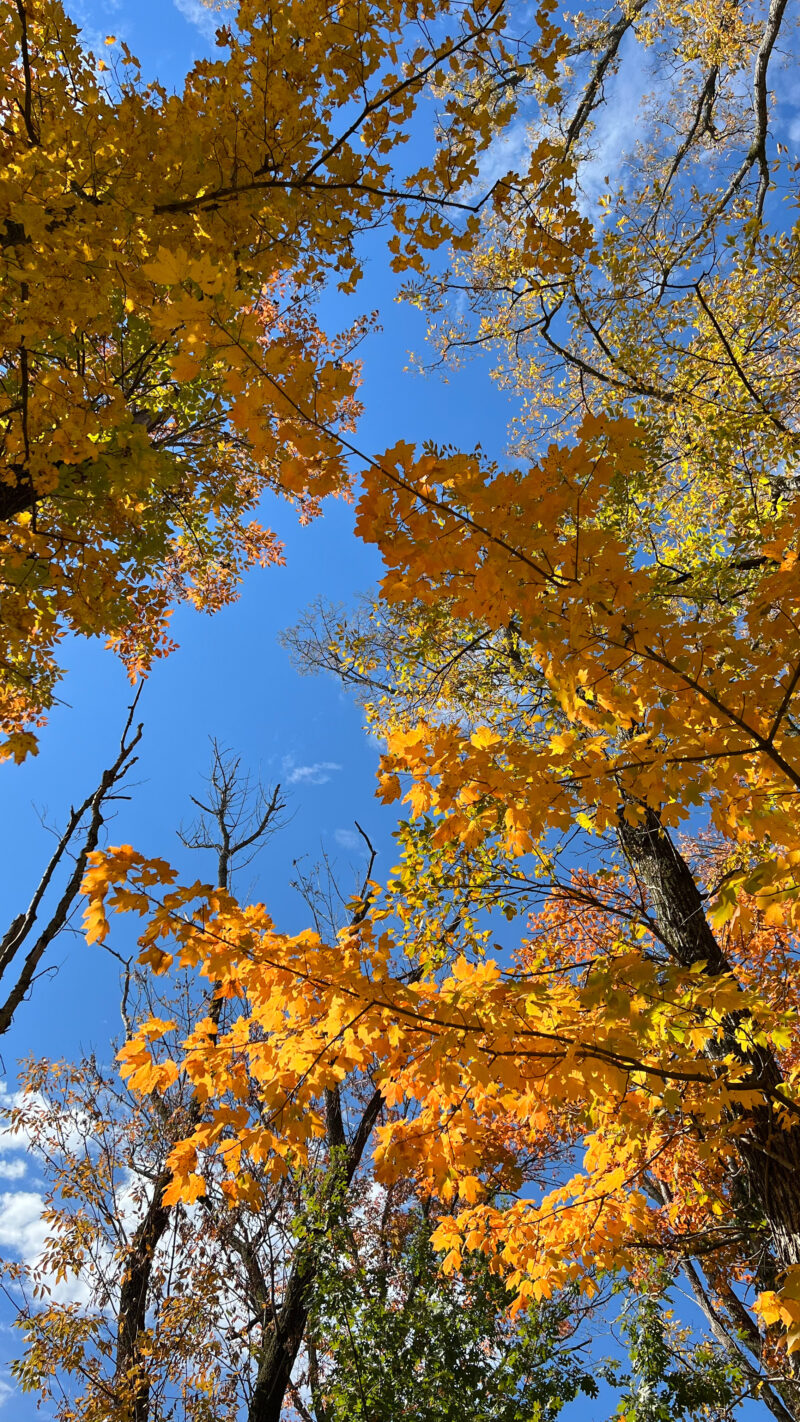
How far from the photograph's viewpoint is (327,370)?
179cm

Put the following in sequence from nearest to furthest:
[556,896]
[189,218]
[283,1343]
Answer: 1. [189,218]
2. [556,896]
3. [283,1343]

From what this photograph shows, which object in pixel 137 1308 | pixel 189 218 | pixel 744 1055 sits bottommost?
pixel 137 1308

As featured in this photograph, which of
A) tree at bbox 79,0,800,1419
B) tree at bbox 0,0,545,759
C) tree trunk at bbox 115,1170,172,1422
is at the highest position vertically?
tree at bbox 0,0,545,759

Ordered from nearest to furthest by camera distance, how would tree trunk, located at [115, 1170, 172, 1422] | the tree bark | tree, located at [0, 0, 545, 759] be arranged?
1. tree, located at [0, 0, 545, 759]
2. tree trunk, located at [115, 1170, 172, 1422]
3. the tree bark

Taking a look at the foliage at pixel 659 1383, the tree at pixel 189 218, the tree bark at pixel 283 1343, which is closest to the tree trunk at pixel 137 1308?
the tree bark at pixel 283 1343

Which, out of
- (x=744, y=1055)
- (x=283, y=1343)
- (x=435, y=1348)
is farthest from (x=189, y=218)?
(x=283, y=1343)

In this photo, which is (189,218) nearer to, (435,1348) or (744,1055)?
(744,1055)

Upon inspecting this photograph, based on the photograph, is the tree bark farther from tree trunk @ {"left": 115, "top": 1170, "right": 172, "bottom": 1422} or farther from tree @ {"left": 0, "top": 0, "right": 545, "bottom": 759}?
tree @ {"left": 0, "top": 0, "right": 545, "bottom": 759}

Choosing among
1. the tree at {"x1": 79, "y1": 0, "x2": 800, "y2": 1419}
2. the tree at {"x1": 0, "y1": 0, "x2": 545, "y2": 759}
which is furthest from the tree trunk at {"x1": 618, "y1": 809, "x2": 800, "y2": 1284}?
the tree at {"x1": 0, "y1": 0, "x2": 545, "y2": 759}

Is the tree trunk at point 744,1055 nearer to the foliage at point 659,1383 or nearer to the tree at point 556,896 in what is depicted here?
the tree at point 556,896

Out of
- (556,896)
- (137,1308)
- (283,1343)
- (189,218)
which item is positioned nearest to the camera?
(189,218)

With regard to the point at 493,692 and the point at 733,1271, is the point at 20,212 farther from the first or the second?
the point at 733,1271

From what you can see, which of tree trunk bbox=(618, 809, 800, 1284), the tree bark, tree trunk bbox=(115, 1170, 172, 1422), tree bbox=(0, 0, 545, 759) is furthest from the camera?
the tree bark

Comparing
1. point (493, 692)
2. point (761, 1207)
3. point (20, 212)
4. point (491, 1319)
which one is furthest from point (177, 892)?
point (493, 692)
